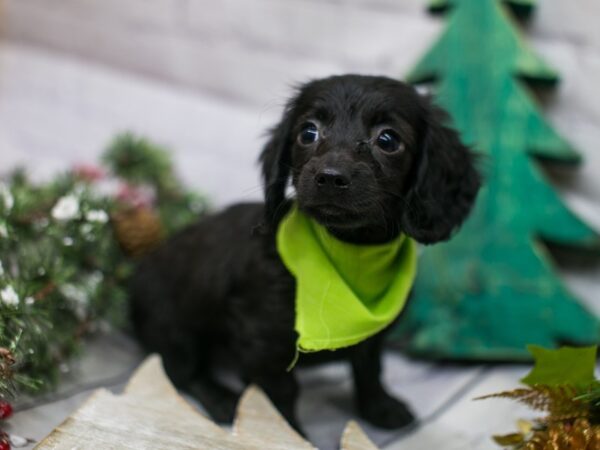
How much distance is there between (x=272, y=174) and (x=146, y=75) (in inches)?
65.7

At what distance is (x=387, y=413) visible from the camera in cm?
211

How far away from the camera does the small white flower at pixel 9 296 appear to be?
5.96ft

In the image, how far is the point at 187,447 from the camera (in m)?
1.60

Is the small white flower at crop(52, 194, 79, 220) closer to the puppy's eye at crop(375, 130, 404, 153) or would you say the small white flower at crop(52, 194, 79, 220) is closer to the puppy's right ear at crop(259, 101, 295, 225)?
the puppy's right ear at crop(259, 101, 295, 225)

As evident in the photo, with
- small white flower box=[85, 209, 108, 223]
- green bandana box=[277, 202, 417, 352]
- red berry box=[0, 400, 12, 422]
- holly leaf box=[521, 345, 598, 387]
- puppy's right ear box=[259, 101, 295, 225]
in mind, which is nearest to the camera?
holly leaf box=[521, 345, 598, 387]

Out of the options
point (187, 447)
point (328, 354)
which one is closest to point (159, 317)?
point (328, 354)

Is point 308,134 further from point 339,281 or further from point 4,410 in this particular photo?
point 4,410

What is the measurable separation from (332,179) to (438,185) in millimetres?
349

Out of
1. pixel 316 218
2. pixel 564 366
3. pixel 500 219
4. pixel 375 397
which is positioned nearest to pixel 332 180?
pixel 316 218

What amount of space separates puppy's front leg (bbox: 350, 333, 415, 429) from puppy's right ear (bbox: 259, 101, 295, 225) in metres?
0.48

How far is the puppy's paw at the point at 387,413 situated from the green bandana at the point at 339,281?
0.35m

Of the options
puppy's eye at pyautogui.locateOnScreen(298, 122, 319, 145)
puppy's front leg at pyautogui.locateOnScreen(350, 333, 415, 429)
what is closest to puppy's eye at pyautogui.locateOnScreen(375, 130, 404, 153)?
puppy's eye at pyautogui.locateOnScreen(298, 122, 319, 145)

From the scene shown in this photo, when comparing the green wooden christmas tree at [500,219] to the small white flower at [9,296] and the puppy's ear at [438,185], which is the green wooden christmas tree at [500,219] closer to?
the puppy's ear at [438,185]

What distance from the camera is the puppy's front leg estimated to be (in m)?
2.09
